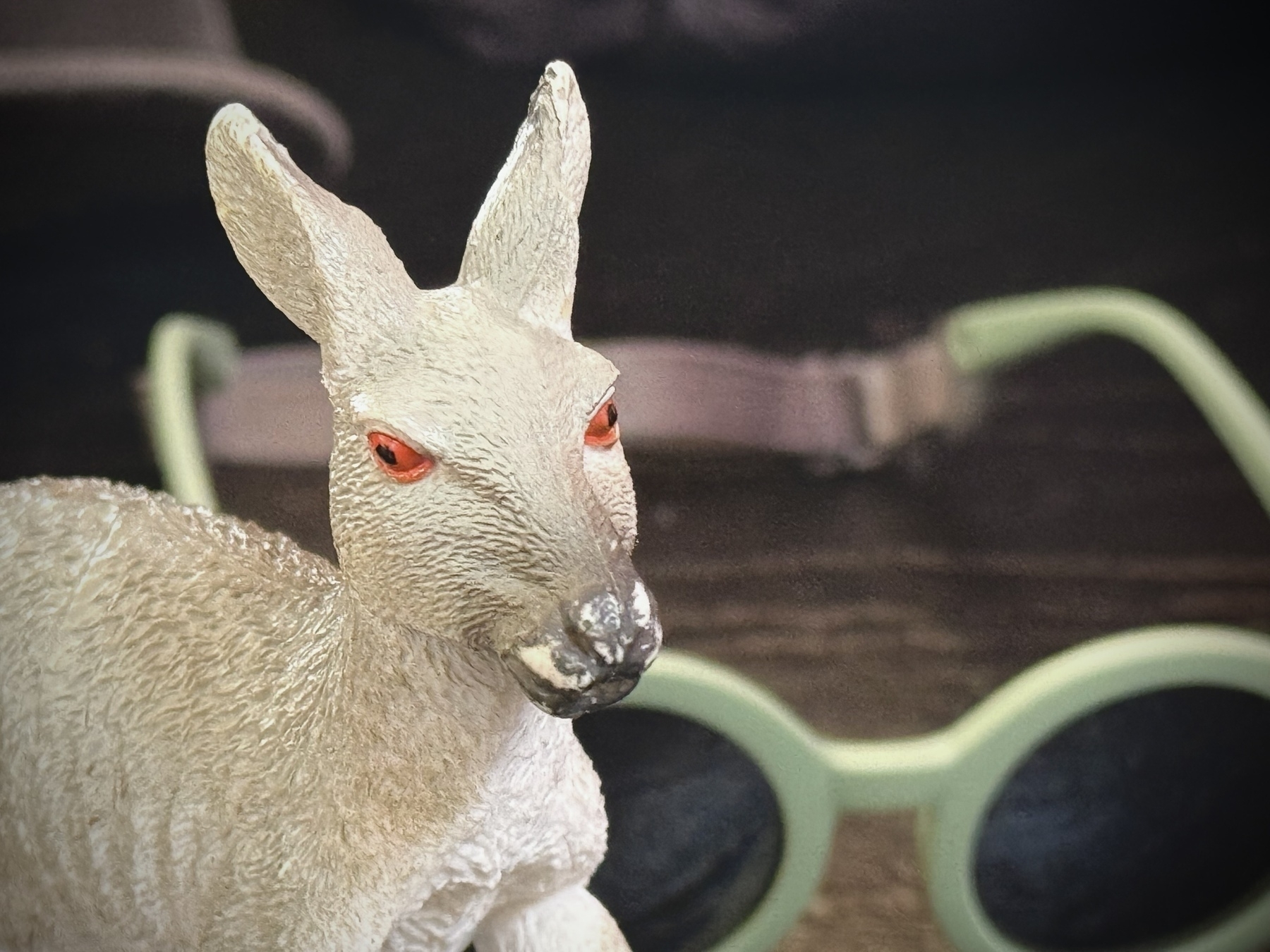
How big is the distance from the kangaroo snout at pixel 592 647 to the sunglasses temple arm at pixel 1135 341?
Result: 0.39 meters

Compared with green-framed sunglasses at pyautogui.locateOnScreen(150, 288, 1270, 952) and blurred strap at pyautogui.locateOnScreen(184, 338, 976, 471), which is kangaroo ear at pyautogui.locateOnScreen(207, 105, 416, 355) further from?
green-framed sunglasses at pyautogui.locateOnScreen(150, 288, 1270, 952)

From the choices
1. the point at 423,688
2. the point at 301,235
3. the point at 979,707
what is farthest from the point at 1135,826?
the point at 301,235

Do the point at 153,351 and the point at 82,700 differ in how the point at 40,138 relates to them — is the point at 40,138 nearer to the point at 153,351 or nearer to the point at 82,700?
the point at 153,351

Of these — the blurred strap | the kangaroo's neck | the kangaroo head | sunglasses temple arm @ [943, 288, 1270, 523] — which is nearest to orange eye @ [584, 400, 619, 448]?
the kangaroo head

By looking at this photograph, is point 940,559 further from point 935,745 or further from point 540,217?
point 540,217

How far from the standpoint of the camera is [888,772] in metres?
0.70

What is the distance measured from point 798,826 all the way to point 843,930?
12cm

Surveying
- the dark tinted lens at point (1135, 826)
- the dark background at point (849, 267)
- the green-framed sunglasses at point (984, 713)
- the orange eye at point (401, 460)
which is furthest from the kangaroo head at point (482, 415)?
the dark tinted lens at point (1135, 826)

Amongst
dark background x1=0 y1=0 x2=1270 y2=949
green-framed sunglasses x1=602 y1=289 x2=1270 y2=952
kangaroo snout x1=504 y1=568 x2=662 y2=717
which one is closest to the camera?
kangaroo snout x1=504 y1=568 x2=662 y2=717

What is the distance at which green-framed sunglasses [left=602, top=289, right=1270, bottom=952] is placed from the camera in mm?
690

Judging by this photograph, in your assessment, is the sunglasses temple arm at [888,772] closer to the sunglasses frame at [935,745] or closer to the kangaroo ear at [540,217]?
the sunglasses frame at [935,745]

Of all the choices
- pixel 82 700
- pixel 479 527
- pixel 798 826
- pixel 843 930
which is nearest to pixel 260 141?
pixel 479 527

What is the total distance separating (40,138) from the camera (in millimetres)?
559

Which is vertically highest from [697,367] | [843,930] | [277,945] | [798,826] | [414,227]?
[414,227]
